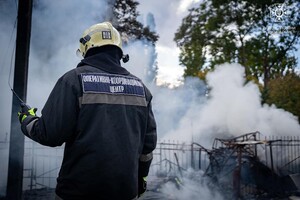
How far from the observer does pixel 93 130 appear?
189 cm

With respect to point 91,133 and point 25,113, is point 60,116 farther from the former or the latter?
point 25,113

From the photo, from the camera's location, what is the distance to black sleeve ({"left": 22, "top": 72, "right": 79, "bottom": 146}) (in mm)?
1879

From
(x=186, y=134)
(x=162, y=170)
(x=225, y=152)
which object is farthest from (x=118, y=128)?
(x=186, y=134)

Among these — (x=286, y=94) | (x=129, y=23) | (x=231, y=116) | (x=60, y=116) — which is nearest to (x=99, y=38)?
(x=60, y=116)

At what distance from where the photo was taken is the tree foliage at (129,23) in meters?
11.7

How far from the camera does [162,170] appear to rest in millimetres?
9883

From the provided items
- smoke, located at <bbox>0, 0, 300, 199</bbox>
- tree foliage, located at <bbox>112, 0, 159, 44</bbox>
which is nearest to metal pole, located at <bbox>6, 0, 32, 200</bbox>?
smoke, located at <bbox>0, 0, 300, 199</bbox>

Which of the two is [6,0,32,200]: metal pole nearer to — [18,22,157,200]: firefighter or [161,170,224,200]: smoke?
[18,22,157,200]: firefighter

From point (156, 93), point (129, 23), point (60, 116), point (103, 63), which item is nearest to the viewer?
point (60, 116)

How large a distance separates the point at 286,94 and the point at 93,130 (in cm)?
1321

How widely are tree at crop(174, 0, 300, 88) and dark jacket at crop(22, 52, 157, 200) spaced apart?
1566 cm

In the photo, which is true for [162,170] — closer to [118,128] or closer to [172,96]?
[172,96]

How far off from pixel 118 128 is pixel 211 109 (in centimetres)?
1196

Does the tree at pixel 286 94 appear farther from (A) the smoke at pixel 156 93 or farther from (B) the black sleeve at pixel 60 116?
(B) the black sleeve at pixel 60 116
